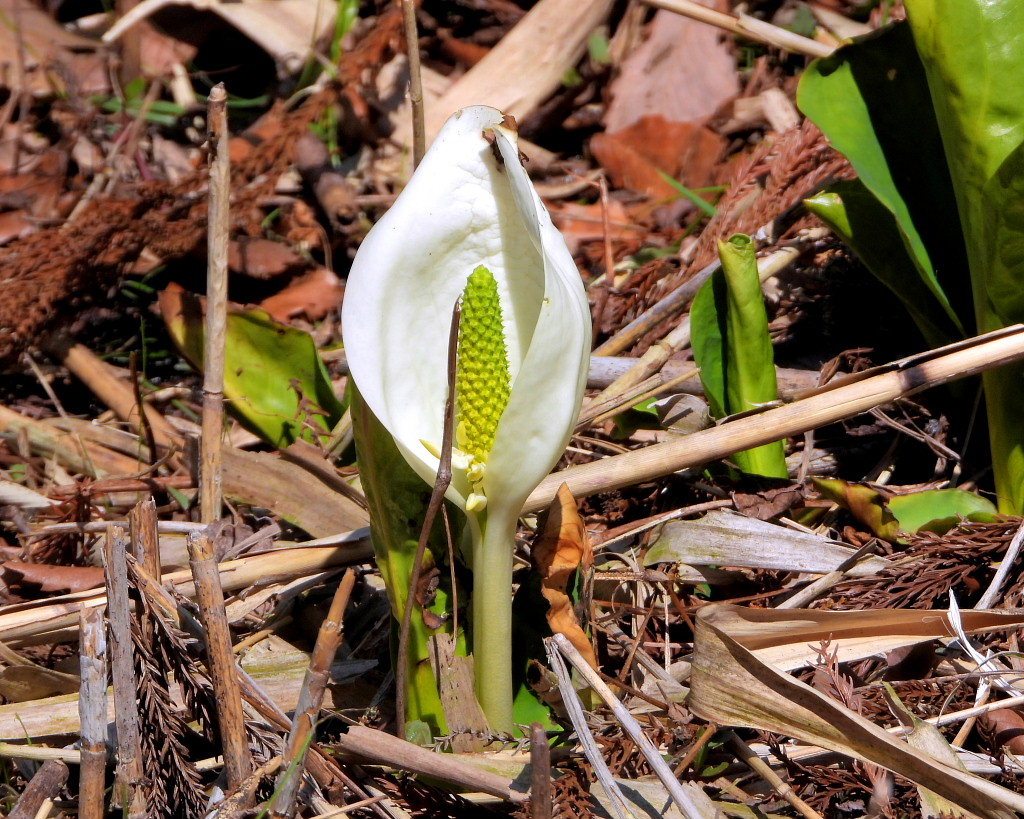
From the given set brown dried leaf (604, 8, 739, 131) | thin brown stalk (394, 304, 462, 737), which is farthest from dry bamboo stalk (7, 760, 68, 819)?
brown dried leaf (604, 8, 739, 131)

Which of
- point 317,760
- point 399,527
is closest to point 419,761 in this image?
point 317,760

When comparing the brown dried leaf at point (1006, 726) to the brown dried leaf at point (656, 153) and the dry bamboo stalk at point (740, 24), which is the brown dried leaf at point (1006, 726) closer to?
the dry bamboo stalk at point (740, 24)

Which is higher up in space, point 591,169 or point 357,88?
point 357,88

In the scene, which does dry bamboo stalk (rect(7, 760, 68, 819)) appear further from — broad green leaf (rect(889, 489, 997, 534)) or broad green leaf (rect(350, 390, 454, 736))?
broad green leaf (rect(889, 489, 997, 534))

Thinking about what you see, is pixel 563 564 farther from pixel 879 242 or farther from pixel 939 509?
pixel 879 242

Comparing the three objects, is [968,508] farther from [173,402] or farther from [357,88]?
[357,88]

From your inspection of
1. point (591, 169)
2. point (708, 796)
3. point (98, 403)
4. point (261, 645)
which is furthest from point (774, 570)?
point (591, 169)
